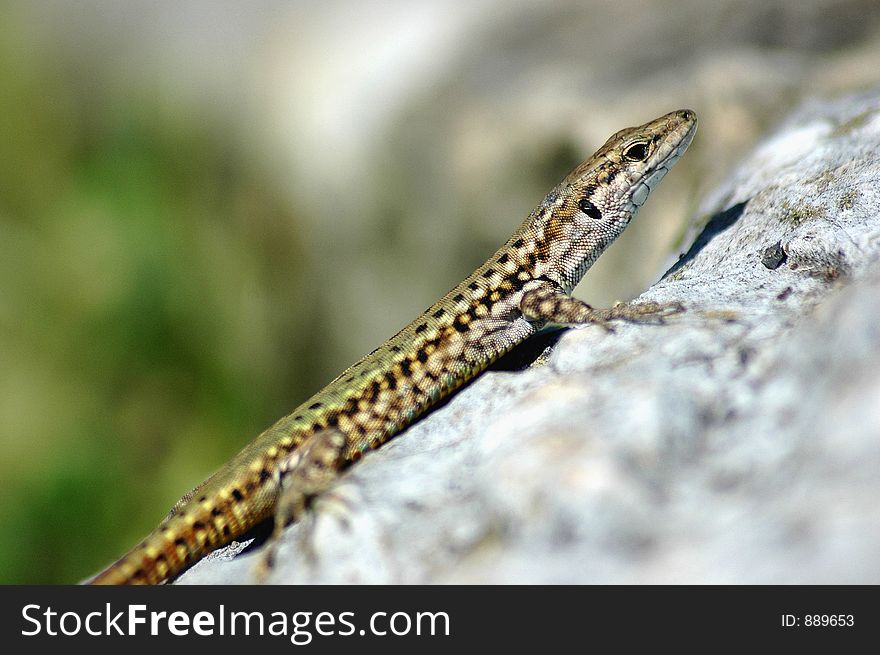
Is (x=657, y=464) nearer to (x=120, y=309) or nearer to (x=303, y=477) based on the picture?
(x=303, y=477)

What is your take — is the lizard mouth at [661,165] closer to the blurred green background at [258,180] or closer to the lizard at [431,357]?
the lizard at [431,357]

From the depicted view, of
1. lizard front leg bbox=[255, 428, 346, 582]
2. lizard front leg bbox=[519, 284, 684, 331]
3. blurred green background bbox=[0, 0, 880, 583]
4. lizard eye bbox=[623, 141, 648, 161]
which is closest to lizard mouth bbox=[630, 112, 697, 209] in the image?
lizard eye bbox=[623, 141, 648, 161]

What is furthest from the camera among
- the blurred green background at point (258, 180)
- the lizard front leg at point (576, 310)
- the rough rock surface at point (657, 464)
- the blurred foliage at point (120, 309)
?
the blurred foliage at point (120, 309)

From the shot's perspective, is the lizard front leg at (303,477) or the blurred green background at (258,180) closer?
the lizard front leg at (303,477)

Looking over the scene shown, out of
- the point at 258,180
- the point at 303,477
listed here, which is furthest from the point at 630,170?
the point at 258,180

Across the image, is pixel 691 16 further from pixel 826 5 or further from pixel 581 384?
pixel 581 384

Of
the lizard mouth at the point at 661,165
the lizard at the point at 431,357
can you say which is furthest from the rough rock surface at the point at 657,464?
the lizard mouth at the point at 661,165

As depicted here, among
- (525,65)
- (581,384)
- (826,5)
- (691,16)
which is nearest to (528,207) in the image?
(525,65)

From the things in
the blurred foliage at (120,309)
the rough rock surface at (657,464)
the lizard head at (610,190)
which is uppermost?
the blurred foliage at (120,309)
